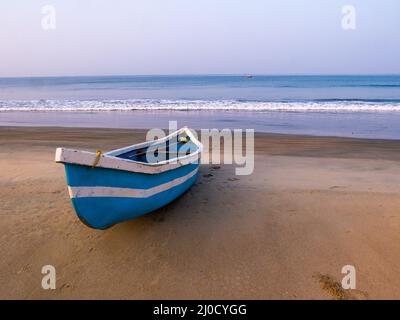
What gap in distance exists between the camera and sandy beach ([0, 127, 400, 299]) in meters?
3.45

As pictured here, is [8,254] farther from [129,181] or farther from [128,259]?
[129,181]

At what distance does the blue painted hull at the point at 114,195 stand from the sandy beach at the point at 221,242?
1.30 ft

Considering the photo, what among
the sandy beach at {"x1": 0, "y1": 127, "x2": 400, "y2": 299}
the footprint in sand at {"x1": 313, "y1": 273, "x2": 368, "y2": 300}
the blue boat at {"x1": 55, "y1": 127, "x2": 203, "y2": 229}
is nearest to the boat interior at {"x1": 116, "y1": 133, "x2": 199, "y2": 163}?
the sandy beach at {"x1": 0, "y1": 127, "x2": 400, "y2": 299}

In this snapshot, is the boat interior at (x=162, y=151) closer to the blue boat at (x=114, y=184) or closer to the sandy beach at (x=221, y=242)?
the sandy beach at (x=221, y=242)

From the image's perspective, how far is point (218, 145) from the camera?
1038cm

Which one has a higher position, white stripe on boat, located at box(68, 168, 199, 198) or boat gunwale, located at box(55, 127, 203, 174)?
boat gunwale, located at box(55, 127, 203, 174)

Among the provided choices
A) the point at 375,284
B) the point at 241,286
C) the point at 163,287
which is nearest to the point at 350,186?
the point at 375,284

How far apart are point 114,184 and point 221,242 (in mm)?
1384

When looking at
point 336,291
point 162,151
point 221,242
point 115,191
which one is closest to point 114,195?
point 115,191

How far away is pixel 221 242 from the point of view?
4.17 metres

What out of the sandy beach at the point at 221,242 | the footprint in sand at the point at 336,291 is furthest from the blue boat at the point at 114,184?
the footprint in sand at the point at 336,291

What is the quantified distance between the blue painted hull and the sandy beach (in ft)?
1.30

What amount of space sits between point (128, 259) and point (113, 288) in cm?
45

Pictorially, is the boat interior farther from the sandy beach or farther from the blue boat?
the blue boat
